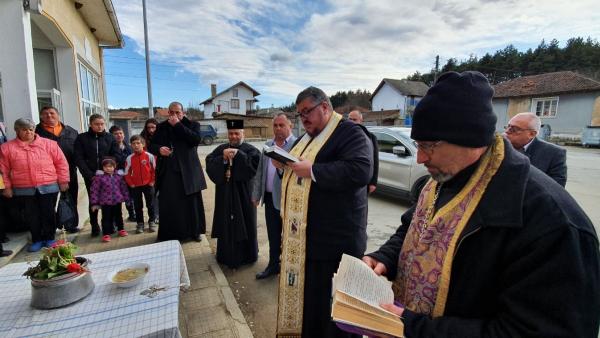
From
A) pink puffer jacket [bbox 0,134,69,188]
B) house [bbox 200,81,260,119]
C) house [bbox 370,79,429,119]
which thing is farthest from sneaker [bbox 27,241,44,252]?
house [bbox 200,81,260,119]

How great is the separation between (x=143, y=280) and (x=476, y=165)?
1984 millimetres

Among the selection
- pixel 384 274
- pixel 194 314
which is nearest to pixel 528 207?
pixel 384 274

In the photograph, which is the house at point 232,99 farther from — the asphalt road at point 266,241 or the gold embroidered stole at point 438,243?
the gold embroidered stole at point 438,243

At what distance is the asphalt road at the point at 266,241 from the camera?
3.03 m

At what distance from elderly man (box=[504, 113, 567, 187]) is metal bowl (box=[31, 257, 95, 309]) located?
414cm

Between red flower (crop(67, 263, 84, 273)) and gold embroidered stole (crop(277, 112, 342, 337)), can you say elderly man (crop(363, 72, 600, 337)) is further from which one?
red flower (crop(67, 263, 84, 273))

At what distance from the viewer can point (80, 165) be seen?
15.5 ft

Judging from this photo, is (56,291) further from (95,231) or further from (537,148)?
(537,148)

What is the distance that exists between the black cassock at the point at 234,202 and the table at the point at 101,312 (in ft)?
5.52

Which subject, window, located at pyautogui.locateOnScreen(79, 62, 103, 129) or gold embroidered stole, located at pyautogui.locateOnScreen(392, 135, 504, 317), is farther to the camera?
window, located at pyautogui.locateOnScreen(79, 62, 103, 129)

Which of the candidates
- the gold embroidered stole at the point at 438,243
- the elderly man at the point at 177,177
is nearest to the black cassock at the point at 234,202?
the elderly man at the point at 177,177

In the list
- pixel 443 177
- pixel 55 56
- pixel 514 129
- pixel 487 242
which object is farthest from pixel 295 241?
pixel 55 56

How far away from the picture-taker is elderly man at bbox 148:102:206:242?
444 centimetres

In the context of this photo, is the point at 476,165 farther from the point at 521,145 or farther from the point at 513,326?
the point at 521,145
